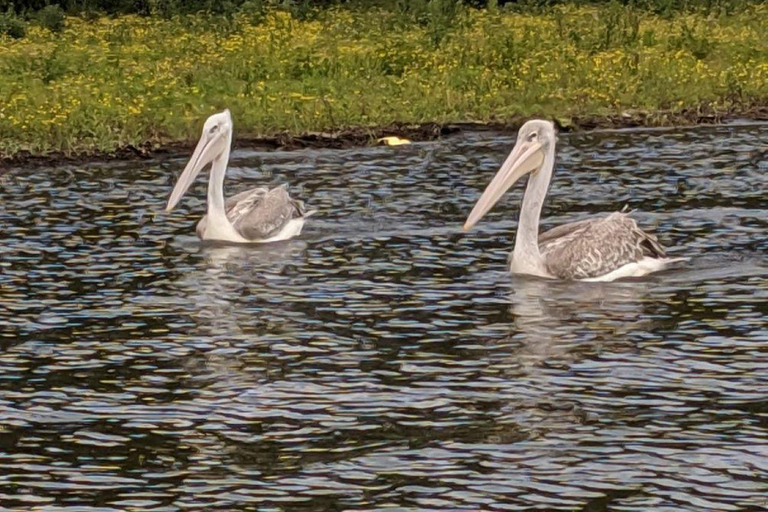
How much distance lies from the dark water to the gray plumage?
0.76 ft

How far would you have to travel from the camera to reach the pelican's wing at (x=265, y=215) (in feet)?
59.3

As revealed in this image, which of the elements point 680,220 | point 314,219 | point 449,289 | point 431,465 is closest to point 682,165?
point 680,220

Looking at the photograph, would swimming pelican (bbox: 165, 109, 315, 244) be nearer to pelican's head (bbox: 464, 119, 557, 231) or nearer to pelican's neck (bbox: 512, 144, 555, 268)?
pelican's head (bbox: 464, 119, 557, 231)

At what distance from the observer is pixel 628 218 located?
54.2 ft

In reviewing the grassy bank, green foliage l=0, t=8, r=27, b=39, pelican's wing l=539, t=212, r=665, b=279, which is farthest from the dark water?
green foliage l=0, t=8, r=27, b=39

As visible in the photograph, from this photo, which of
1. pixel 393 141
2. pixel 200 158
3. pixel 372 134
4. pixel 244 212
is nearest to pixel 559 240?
pixel 244 212

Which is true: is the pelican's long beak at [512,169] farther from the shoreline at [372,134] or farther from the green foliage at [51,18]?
the green foliage at [51,18]

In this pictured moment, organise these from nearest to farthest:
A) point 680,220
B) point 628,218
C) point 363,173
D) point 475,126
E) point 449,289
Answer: point 449,289
point 628,218
point 680,220
point 363,173
point 475,126

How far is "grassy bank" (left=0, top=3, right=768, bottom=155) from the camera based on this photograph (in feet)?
81.3

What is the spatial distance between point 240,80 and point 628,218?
12052mm

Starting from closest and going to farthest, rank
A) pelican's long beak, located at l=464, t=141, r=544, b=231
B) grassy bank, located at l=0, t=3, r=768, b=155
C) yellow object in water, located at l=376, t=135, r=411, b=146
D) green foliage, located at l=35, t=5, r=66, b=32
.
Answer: pelican's long beak, located at l=464, t=141, r=544, b=231
yellow object in water, located at l=376, t=135, r=411, b=146
grassy bank, located at l=0, t=3, r=768, b=155
green foliage, located at l=35, t=5, r=66, b=32

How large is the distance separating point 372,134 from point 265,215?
616cm

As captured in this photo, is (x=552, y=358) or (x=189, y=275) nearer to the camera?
(x=552, y=358)

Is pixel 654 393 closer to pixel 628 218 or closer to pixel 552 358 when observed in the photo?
pixel 552 358
